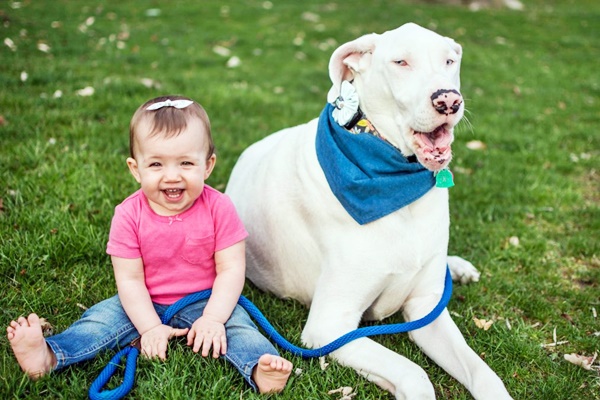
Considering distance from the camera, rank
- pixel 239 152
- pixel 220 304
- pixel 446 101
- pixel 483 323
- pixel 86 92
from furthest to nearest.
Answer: pixel 86 92, pixel 239 152, pixel 483 323, pixel 220 304, pixel 446 101

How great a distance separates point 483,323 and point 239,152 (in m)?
2.90

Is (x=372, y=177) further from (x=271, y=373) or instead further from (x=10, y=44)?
(x=10, y=44)

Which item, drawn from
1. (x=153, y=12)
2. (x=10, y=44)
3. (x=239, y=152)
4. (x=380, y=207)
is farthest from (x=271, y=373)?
(x=153, y=12)

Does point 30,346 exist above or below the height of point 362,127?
below

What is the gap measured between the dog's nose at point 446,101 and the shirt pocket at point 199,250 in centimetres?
123

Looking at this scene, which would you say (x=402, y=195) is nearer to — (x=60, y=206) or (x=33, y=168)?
(x=60, y=206)

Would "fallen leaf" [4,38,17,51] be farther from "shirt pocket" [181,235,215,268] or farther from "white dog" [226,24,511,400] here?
"shirt pocket" [181,235,215,268]

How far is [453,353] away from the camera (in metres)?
2.95

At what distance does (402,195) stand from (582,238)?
2.28 m

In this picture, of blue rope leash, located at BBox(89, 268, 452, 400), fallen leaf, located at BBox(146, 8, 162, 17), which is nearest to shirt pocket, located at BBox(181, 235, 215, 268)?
blue rope leash, located at BBox(89, 268, 452, 400)

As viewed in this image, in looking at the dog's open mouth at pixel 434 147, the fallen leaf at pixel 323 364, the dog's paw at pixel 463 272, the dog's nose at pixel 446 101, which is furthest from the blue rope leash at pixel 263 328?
the dog's nose at pixel 446 101

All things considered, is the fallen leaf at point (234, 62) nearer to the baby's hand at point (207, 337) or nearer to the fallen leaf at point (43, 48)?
the fallen leaf at point (43, 48)

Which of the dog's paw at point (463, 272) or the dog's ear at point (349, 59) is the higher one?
the dog's ear at point (349, 59)

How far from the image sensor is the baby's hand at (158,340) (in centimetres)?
271
